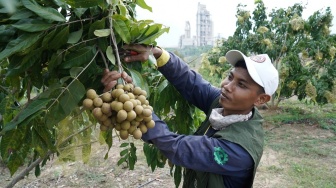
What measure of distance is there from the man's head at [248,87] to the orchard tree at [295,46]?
15.5 feet

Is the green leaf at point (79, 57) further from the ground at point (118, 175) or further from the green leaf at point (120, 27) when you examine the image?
the ground at point (118, 175)

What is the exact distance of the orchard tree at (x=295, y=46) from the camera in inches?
236

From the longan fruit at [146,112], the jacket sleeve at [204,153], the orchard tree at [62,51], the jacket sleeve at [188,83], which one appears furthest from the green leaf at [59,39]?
the jacket sleeve at [188,83]

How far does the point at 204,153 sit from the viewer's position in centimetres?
120

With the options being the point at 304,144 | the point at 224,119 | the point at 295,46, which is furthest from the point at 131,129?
the point at 295,46

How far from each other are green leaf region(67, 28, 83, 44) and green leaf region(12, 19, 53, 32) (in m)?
0.07

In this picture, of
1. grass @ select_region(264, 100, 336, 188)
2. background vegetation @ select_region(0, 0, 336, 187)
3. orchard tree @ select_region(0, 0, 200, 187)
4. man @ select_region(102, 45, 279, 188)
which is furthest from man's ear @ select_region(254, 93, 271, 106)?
grass @ select_region(264, 100, 336, 188)

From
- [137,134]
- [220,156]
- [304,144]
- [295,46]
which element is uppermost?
[137,134]

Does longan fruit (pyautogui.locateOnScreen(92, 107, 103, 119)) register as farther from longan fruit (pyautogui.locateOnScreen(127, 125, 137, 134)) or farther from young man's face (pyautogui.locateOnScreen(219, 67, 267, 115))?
young man's face (pyautogui.locateOnScreen(219, 67, 267, 115))

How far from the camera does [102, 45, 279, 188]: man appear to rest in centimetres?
118

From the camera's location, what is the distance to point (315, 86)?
5969 mm

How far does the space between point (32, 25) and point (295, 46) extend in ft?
21.2

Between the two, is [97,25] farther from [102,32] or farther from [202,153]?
[202,153]

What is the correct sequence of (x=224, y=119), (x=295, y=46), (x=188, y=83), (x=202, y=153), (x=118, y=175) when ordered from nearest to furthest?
(x=202, y=153) → (x=224, y=119) → (x=188, y=83) → (x=118, y=175) → (x=295, y=46)
